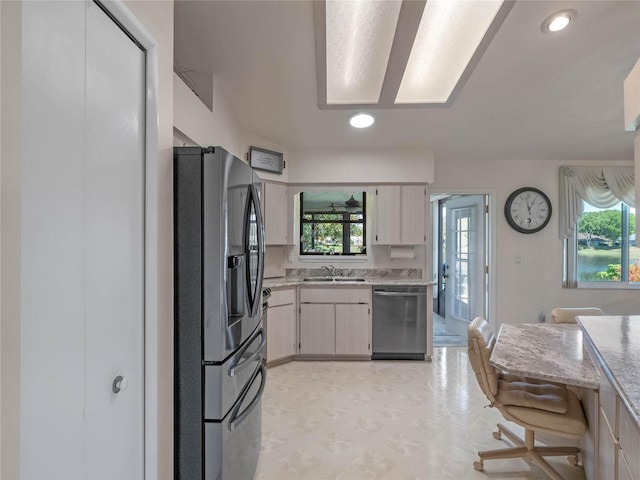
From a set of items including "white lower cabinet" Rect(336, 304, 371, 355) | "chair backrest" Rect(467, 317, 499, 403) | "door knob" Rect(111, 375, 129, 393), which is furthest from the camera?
"white lower cabinet" Rect(336, 304, 371, 355)

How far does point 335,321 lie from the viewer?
12.0 feet

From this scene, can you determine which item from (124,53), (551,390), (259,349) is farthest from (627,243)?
(124,53)

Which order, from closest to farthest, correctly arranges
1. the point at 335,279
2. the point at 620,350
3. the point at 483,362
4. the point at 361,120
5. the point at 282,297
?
the point at 620,350, the point at 483,362, the point at 361,120, the point at 282,297, the point at 335,279

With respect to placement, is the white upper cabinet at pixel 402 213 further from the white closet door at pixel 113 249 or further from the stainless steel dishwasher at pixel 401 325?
the white closet door at pixel 113 249

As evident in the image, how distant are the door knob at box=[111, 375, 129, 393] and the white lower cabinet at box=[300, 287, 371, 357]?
265 centimetres

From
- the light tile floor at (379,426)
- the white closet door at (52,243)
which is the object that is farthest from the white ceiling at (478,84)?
the light tile floor at (379,426)

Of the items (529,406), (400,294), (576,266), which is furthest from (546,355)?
(576,266)

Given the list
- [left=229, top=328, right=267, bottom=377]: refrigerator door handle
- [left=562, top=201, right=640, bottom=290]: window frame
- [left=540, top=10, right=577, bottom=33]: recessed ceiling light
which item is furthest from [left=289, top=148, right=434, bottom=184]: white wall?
[left=229, top=328, right=267, bottom=377]: refrigerator door handle

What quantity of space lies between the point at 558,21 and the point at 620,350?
2036 mm

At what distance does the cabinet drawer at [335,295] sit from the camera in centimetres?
367

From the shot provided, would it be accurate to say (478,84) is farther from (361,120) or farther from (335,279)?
(335,279)

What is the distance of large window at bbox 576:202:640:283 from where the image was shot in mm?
4207

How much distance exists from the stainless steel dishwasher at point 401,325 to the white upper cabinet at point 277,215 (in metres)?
1.34

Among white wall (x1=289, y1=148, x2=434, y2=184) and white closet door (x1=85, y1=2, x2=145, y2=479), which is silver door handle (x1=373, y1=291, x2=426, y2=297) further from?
white closet door (x1=85, y1=2, x2=145, y2=479)
